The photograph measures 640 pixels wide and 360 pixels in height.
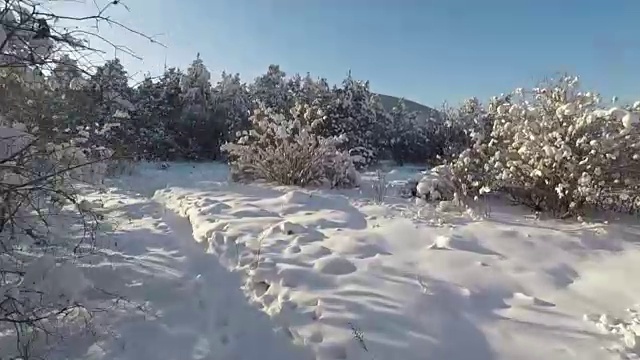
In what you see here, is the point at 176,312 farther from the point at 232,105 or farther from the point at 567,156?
the point at 232,105

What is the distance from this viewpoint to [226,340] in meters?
3.03

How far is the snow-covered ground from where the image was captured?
8.95 ft

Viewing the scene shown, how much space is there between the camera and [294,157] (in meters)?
8.00

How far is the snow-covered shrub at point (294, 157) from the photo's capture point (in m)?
7.91

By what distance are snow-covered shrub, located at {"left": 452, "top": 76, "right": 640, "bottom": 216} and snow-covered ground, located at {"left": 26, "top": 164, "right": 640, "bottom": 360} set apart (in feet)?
1.15

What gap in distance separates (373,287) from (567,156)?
2.60 metres

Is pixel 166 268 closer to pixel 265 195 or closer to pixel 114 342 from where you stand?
pixel 114 342

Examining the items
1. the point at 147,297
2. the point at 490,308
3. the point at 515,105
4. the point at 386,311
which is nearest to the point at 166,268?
the point at 147,297

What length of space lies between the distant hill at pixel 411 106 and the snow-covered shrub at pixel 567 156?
1162cm

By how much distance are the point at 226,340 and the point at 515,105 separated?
176 inches

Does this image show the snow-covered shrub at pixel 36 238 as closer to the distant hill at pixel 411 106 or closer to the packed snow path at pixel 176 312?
the packed snow path at pixel 176 312

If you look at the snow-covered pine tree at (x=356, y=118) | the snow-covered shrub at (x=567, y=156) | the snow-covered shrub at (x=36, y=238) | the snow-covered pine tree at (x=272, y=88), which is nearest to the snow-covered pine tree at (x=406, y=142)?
the snow-covered pine tree at (x=356, y=118)

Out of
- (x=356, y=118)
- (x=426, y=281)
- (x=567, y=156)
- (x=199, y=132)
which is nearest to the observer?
(x=426, y=281)

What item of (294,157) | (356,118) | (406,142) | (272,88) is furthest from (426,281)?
(272,88)
